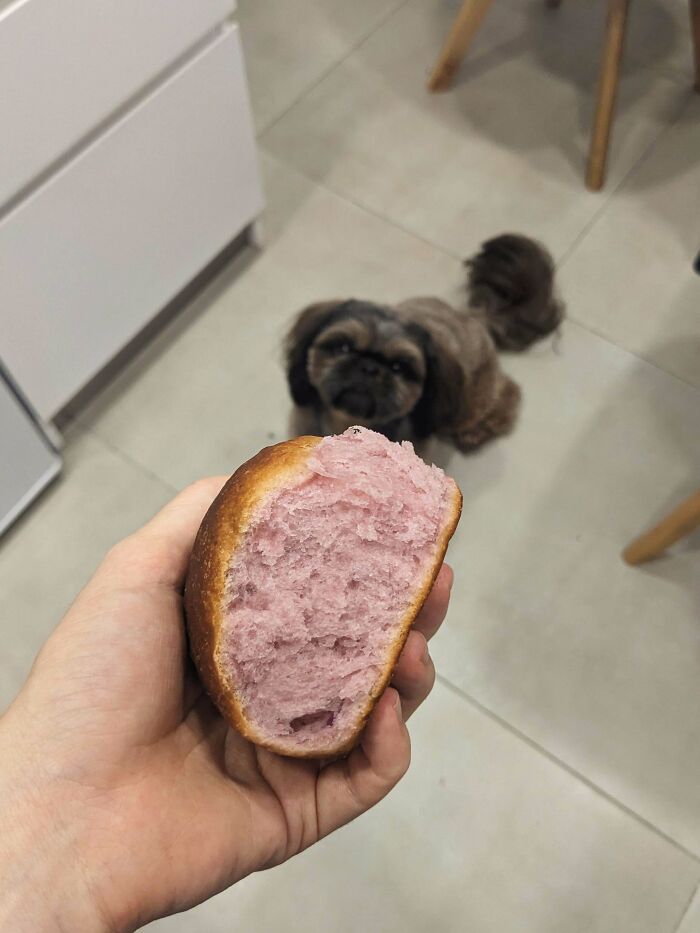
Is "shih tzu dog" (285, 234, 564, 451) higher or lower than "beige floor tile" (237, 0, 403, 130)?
lower

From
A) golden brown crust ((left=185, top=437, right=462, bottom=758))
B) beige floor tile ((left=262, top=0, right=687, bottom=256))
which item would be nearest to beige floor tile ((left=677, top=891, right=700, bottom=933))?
golden brown crust ((left=185, top=437, right=462, bottom=758))

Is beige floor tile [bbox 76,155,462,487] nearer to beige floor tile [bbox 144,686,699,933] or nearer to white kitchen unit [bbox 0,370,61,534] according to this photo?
white kitchen unit [bbox 0,370,61,534]

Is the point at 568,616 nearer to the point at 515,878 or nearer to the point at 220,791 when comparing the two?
the point at 515,878

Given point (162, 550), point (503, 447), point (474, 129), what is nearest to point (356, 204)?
point (474, 129)

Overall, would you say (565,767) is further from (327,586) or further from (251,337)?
(251,337)

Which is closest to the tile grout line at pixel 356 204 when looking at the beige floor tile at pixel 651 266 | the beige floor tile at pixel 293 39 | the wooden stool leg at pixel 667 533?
the beige floor tile at pixel 293 39

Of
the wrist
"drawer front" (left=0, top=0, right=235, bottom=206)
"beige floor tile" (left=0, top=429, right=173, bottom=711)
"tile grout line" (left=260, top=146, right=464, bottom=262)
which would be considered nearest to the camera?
the wrist
